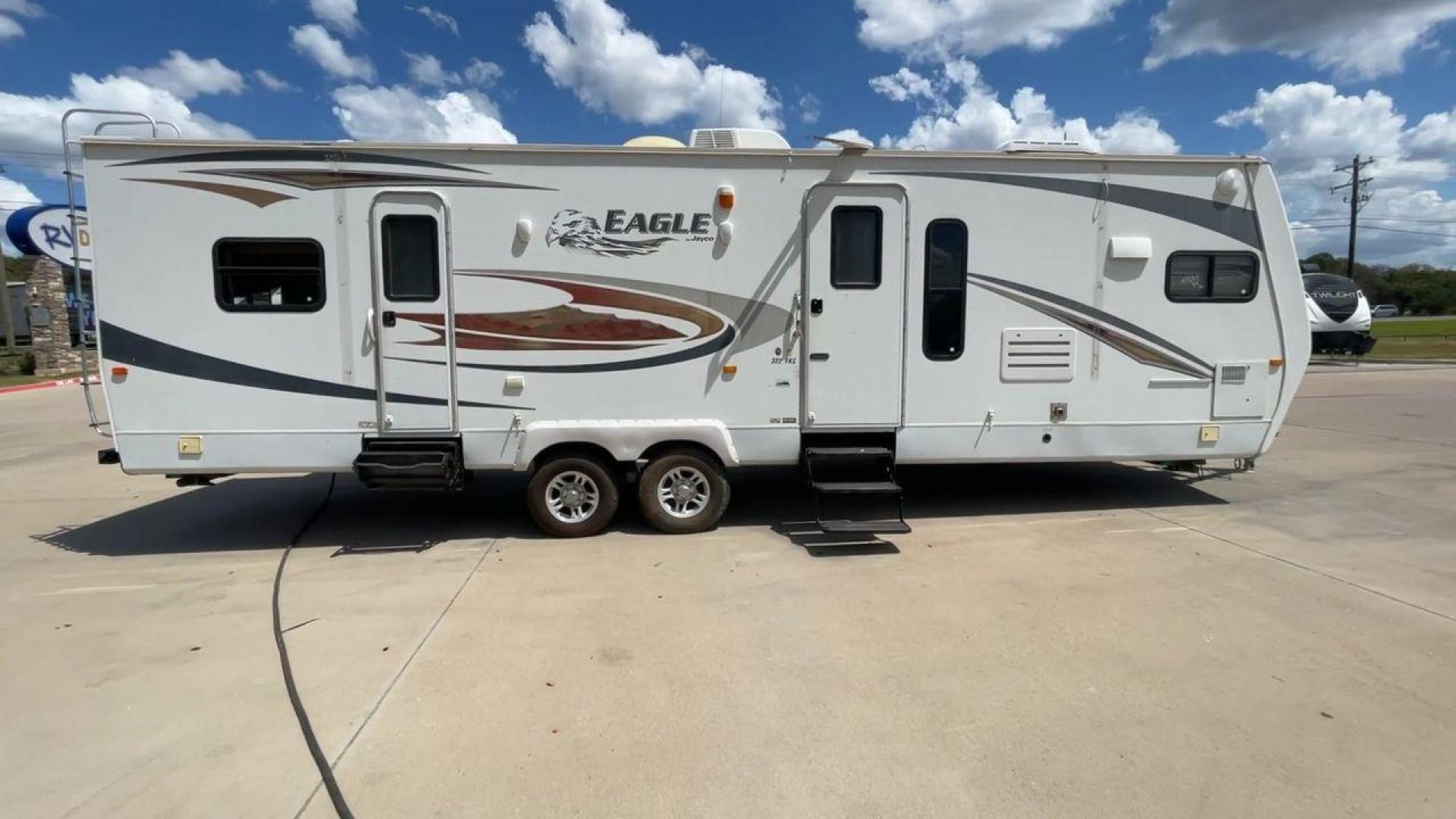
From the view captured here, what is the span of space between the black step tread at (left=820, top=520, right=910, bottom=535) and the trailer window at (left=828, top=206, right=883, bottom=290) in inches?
76.6

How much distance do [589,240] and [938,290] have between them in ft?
9.40

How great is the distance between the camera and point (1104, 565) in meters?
5.56

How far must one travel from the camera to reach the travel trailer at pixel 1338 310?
25.8m

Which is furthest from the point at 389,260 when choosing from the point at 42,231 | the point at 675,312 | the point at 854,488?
the point at 42,231

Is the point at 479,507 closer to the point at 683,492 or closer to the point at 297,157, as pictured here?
the point at 683,492

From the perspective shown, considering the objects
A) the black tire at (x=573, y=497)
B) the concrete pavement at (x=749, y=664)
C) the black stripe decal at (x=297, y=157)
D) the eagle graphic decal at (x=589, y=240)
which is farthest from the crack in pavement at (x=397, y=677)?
the black stripe decal at (x=297, y=157)

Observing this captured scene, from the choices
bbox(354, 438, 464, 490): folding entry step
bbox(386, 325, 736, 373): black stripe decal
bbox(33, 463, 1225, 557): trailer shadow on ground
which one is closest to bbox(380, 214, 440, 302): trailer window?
bbox(386, 325, 736, 373): black stripe decal

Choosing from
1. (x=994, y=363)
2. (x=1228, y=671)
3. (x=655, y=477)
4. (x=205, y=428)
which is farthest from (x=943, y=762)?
(x=205, y=428)

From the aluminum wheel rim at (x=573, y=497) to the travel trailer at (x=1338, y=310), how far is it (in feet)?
92.3

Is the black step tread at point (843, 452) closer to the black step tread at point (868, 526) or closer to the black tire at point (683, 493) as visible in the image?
the black step tread at point (868, 526)

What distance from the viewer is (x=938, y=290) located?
6.35 meters

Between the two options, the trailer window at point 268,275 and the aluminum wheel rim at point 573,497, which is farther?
A: the aluminum wheel rim at point 573,497

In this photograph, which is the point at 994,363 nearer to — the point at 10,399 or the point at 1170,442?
the point at 1170,442

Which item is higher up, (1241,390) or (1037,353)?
(1037,353)
